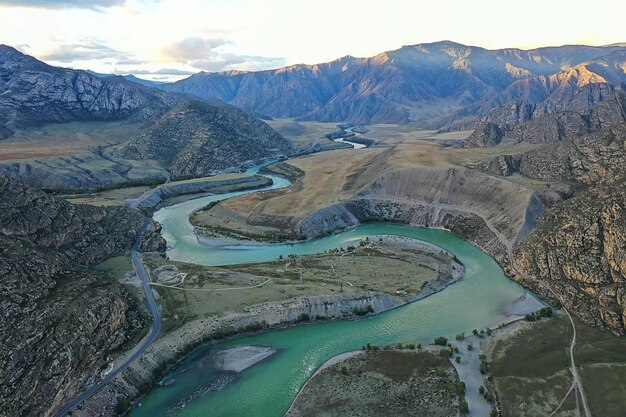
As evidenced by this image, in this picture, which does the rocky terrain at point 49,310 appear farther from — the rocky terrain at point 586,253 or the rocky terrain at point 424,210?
the rocky terrain at point 586,253

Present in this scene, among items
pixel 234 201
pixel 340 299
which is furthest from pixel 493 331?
pixel 234 201

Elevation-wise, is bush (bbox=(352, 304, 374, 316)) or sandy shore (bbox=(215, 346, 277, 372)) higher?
bush (bbox=(352, 304, 374, 316))

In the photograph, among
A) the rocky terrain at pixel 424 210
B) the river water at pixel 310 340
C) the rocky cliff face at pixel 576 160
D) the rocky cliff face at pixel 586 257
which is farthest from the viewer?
the rocky cliff face at pixel 576 160

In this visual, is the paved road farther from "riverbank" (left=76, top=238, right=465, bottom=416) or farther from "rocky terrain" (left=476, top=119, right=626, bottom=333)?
"rocky terrain" (left=476, top=119, right=626, bottom=333)

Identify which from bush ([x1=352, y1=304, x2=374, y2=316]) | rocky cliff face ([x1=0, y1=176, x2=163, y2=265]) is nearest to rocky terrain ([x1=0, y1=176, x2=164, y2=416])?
rocky cliff face ([x1=0, y1=176, x2=163, y2=265])

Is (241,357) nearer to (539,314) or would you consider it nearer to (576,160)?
(539,314)

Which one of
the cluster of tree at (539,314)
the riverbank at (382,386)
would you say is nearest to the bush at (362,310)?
the riverbank at (382,386)

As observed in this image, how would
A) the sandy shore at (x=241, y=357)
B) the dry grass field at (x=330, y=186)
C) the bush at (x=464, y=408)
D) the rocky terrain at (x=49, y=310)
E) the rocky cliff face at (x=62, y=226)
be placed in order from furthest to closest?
the dry grass field at (x=330, y=186) → the rocky cliff face at (x=62, y=226) → the sandy shore at (x=241, y=357) → the rocky terrain at (x=49, y=310) → the bush at (x=464, y=408)
